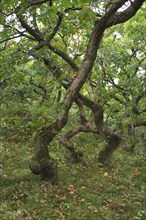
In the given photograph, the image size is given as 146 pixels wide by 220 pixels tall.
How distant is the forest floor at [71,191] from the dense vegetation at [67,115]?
3 cm

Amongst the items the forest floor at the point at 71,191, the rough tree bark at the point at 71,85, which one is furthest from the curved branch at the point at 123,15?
the forest floor at the point at 71,191

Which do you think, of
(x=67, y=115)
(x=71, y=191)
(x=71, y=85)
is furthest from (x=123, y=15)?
(x=71, y=191)

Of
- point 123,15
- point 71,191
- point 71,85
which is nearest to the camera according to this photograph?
point 123,15

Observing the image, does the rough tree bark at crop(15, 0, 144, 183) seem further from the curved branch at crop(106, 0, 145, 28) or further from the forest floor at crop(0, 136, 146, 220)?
the forest floor at crop(0, 136, 146, 220)

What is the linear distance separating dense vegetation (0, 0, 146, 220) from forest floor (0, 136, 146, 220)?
0.03 meters

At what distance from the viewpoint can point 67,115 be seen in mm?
9781

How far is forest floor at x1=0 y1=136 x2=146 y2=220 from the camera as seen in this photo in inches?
348

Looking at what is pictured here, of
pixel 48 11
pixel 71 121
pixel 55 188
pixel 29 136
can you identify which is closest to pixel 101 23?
pixel 48 11

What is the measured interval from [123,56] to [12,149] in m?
8.93

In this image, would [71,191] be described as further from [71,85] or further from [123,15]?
[123,15]

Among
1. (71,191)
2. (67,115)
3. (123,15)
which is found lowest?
(71,191)

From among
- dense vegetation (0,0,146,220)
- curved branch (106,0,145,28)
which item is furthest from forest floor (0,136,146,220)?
curved branch (106,0,145,28)

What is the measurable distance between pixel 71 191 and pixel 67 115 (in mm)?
2958

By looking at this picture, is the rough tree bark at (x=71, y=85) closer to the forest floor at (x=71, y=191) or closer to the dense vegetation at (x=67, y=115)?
the dense vegetation at (x=67, y=115)
